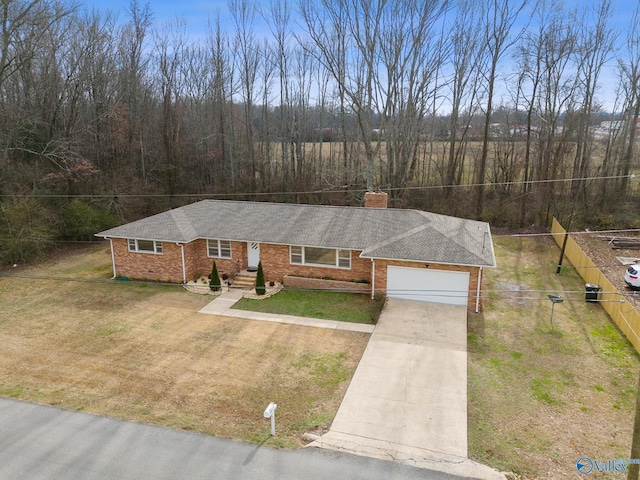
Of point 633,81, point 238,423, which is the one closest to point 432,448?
point 238,423

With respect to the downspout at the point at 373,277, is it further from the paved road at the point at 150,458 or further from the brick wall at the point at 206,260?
the paved road at the point at 150,458

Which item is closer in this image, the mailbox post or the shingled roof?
the mailbox post

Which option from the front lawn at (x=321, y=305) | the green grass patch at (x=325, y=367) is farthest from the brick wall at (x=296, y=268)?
the green grass patch at (x=325, y=367)

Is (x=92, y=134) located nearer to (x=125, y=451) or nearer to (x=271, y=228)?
(x=271, y=228)

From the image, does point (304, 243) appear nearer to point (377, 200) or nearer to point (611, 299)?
point (377, 200)

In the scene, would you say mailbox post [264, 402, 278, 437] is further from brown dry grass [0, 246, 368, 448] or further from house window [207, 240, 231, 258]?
house window [207, 240, 231, 258]

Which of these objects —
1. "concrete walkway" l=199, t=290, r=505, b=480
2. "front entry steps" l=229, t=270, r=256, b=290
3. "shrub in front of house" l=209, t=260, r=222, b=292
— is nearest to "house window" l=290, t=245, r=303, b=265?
"front entry steps" l=229, t=270, r=256, b=290

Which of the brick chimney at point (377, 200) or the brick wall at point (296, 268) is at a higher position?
the brick chimney at point (377, 200)

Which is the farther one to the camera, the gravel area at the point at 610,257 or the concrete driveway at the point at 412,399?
the gravel area at the point at 610,257
